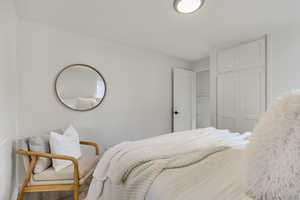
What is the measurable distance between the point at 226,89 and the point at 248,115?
23.8 inches

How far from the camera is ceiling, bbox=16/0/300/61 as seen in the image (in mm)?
1641

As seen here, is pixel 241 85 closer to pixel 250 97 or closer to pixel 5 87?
pixel 250 97

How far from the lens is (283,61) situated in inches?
87.1

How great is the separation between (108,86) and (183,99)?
6.08 feet

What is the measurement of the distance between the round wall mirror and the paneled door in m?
2.27

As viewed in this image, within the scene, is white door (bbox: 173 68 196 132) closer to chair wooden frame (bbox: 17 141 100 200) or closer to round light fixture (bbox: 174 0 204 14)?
round light fixture (bbox: 174 0 204 14)

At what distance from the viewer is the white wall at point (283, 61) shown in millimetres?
2119

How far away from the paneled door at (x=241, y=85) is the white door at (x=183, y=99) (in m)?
0.80

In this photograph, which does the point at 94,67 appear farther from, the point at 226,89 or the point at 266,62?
the point at 266,62

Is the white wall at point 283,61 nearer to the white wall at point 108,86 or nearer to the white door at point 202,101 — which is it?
the white wall at point 108,86

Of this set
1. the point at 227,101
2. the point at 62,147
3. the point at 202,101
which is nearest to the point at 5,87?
the point at 62,147

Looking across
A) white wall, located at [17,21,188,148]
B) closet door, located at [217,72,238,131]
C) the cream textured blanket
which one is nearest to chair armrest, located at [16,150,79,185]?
the cream textured blanket

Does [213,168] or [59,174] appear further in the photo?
[59,174]

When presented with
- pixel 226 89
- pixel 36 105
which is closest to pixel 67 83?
pixel 36 105
